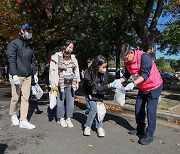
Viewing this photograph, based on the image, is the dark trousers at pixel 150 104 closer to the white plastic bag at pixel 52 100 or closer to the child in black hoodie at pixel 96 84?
the child in black hoodie at pixel 96 84

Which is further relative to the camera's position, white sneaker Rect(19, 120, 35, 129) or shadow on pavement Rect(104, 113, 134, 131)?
shadow on pavement Rect(104, 113, 134, 131)

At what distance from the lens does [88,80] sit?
555cm

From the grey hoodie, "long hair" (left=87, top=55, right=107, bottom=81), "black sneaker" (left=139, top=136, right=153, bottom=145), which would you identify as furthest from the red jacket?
the grey hoodie

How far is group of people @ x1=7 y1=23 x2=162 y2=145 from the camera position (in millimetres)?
5191

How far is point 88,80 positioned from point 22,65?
4.62ft

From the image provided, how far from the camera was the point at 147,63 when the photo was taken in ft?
16.6

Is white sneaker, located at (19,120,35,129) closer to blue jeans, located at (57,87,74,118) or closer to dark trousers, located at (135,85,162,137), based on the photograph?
blue jeans, located at (57,87,74,118)

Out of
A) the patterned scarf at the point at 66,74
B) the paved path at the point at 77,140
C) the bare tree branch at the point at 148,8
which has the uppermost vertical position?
the bare tree branch at the point at 148,8

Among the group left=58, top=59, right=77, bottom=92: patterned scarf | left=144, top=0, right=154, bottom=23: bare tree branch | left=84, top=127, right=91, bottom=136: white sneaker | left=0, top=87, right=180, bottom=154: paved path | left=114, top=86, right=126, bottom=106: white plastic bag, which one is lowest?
left=0, top=87, right=180, bottom=154: paved path

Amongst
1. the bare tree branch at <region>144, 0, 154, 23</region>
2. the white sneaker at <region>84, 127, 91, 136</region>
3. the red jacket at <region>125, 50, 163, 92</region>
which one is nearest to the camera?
the red jacket at <region>125, 50, 163, 92</region>

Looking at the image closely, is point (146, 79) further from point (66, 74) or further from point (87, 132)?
point (66, 74)

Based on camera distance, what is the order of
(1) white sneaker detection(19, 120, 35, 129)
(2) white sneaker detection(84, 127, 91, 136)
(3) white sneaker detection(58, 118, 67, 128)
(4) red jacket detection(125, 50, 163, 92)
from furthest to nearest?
(3) white sneaker detection(58, 118, 67, 128) < (1) white sneaker detection(19, 120, 35, 129) < (2) white sneaker detection(84, 127, 91, 136) < (4) red jacket detection(125, 50, 163, 92)

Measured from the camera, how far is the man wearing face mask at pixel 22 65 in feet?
18.7

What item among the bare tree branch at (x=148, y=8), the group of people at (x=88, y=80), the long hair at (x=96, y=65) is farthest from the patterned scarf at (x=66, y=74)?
the bare tree branch at (x=148, y=8)
